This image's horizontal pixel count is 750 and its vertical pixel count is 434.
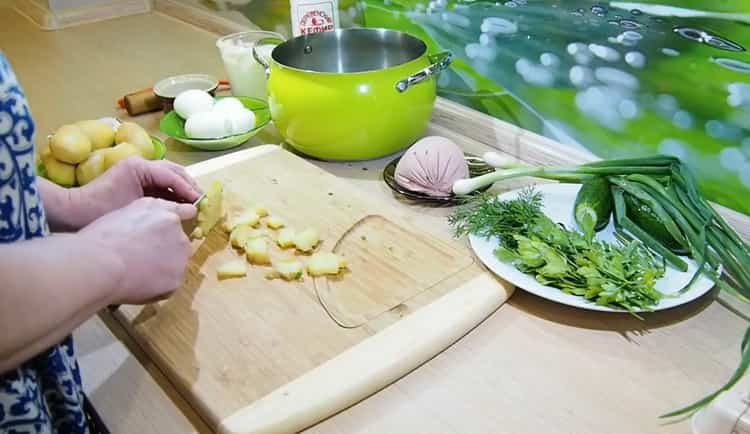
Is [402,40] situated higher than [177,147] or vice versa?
[402,40]

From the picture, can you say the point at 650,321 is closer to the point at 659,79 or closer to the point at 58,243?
the point at 659,79

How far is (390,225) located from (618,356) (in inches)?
12.9

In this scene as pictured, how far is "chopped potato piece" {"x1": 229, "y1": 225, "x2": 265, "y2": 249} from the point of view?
86 cm

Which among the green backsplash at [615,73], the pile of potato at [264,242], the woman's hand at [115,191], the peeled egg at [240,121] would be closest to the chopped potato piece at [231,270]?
the pile of potato at [264,242]

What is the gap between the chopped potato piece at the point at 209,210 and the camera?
0.87m

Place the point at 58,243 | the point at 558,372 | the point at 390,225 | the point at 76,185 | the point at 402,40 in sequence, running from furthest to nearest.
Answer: the point at 402,40 < the point at 76,185 < the point at 390,225 < the point at 558,372 < the point at 58,243

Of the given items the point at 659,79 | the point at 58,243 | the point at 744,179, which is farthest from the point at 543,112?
the point at 58,243

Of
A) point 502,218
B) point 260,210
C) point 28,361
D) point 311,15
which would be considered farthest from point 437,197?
point 28,361

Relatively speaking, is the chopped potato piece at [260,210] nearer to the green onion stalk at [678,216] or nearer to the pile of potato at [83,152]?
the pile of potato at [83,152]

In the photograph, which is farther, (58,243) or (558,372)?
(558,372)

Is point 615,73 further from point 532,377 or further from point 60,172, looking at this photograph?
point 60,172

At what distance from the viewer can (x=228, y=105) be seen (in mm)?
1184

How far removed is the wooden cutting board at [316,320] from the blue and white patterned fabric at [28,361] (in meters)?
0.10

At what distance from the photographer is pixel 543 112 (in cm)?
106
